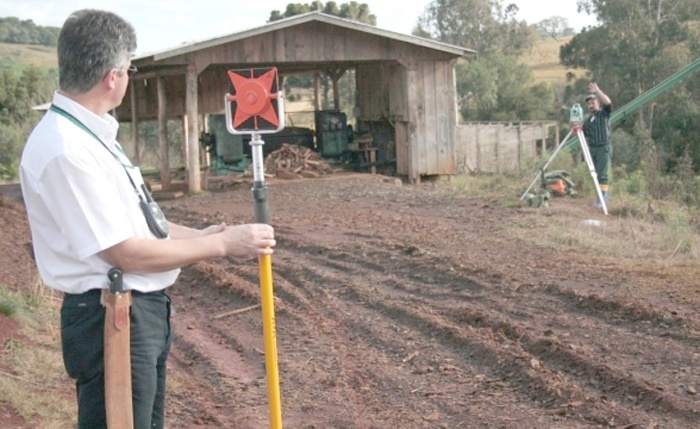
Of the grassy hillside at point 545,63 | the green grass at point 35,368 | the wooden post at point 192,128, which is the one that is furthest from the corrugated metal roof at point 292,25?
the grassy hillside at point 545,63

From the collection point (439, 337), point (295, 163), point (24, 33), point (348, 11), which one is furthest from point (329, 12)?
point (24, 33)

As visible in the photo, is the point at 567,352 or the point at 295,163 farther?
the point at 295,163

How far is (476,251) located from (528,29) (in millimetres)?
46548

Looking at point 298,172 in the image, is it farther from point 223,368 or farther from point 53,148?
point 53,148

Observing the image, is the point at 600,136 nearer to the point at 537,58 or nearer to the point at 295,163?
the point at 295,163

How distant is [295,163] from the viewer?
2166 centimetres

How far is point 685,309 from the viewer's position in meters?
7.31

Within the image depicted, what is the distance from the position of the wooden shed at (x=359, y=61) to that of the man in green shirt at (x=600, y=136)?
19.6 ft

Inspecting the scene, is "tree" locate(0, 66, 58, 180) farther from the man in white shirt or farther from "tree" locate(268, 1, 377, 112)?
the man in white shirt

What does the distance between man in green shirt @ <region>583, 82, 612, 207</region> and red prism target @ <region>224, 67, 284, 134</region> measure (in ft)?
35.2

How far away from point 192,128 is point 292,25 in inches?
115

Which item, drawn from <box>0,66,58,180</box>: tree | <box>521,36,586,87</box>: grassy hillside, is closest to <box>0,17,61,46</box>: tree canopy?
<box>521,36,586,87</box>: grassy hillside

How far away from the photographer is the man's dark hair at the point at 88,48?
3.10m

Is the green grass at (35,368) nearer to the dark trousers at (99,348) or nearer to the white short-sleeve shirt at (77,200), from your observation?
the dark trousers at (99,348)
